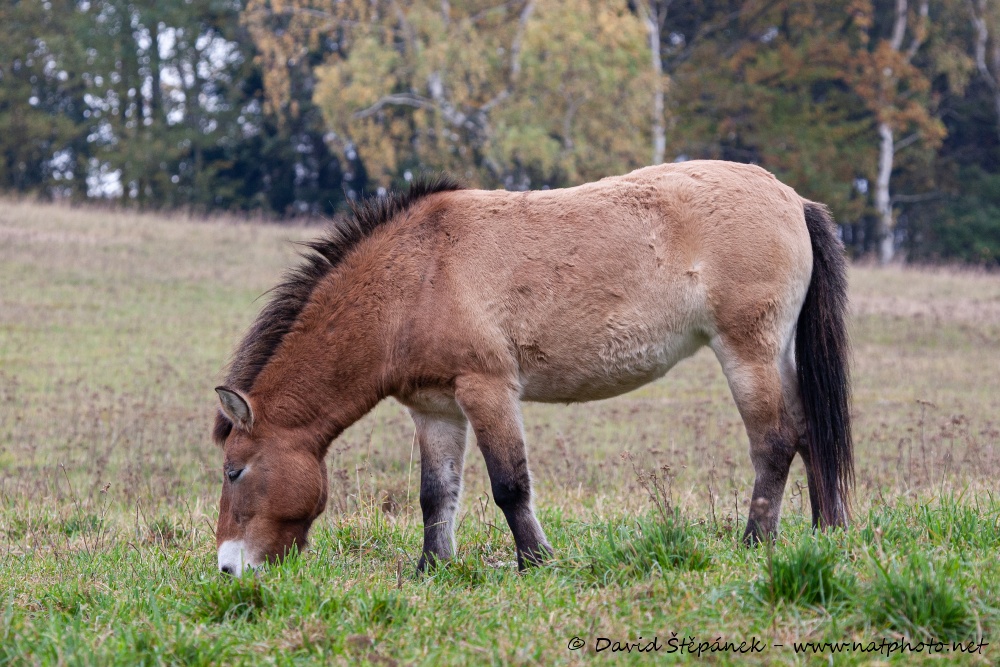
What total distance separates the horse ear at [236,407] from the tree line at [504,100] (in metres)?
19.2

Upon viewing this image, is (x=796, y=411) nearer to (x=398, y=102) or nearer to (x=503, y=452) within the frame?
(x=503, y=452)

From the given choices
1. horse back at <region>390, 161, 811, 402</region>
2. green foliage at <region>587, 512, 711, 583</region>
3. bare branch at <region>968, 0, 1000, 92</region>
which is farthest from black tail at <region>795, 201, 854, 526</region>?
bare branch at <region>968, 0, 1000, 92</region>

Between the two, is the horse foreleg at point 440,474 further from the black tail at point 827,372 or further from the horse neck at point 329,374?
the black tail at point 827,372

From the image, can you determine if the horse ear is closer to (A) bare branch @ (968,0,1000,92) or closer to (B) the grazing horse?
A: (B) the grazing horse

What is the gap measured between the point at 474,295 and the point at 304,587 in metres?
1.81

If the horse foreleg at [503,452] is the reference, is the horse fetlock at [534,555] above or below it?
below

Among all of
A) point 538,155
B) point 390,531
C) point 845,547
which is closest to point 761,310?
point 845,547

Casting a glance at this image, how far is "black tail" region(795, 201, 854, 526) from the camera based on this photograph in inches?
209

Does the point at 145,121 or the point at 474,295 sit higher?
the point at 145,121

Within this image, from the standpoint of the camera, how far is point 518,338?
201 inches

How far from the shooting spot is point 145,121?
3569 centimetres

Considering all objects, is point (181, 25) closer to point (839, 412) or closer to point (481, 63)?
point (481, 63)

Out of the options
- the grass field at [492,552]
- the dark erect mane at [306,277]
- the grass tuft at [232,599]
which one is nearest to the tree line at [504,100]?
the grass field at [492,552]

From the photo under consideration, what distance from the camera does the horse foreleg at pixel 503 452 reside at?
4879 millimetres
